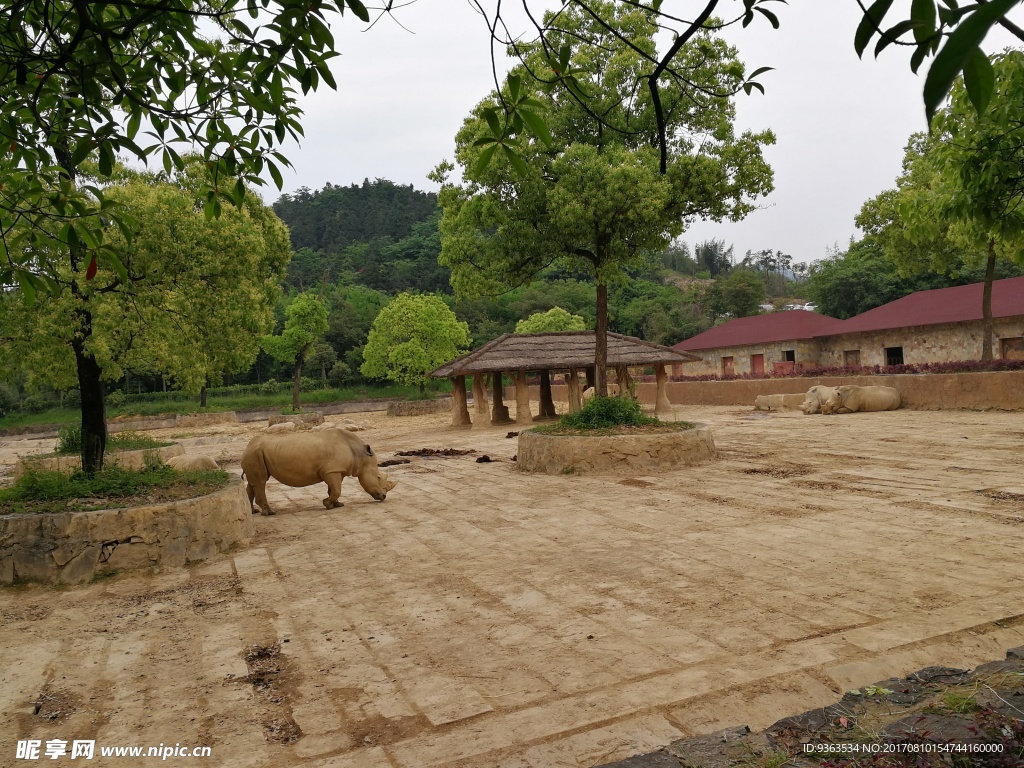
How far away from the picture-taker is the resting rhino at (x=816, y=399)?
829 inches

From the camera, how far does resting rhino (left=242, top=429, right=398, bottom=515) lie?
8.91 meters

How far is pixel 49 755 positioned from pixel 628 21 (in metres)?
13.3

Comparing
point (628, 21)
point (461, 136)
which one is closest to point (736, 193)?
point (628, 21)

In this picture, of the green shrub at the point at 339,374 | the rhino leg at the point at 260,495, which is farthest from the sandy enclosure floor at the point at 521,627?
the green shrub at the point at 339,374

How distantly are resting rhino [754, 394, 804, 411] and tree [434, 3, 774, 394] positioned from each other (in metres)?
11.9

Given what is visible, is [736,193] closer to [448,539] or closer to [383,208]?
[448,539]

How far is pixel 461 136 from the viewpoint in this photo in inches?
548

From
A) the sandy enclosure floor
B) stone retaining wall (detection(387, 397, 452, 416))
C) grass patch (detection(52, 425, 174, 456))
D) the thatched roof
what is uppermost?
the thatched roof

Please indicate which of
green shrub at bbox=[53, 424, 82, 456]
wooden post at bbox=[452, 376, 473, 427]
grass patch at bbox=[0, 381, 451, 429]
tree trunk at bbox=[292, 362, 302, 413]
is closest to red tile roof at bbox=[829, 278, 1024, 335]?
wooden post at bbox=[452, 376, 473, 427]

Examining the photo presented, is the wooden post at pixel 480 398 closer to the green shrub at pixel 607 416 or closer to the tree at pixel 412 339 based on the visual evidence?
A: the green shrub at pixel 607 416

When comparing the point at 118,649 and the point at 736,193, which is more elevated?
the point at 736,193

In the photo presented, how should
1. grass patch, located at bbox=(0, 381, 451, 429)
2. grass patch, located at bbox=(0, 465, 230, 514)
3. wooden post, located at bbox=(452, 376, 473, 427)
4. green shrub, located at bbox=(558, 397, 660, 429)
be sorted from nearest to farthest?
grass patch, located at bbox=(0, 465, 230, 514), green shrub, located at bbox=(558, 397, 660, 429), wooden post, located at bbox=(452, 376, 473, 427), grass patch, located at bbox=(0, 381, 451, 429)

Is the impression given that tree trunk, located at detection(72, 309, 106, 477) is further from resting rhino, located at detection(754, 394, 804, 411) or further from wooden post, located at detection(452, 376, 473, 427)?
resting rhino, located at detection(754, 394, 804, 411)

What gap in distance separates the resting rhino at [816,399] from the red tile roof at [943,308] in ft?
26.5
